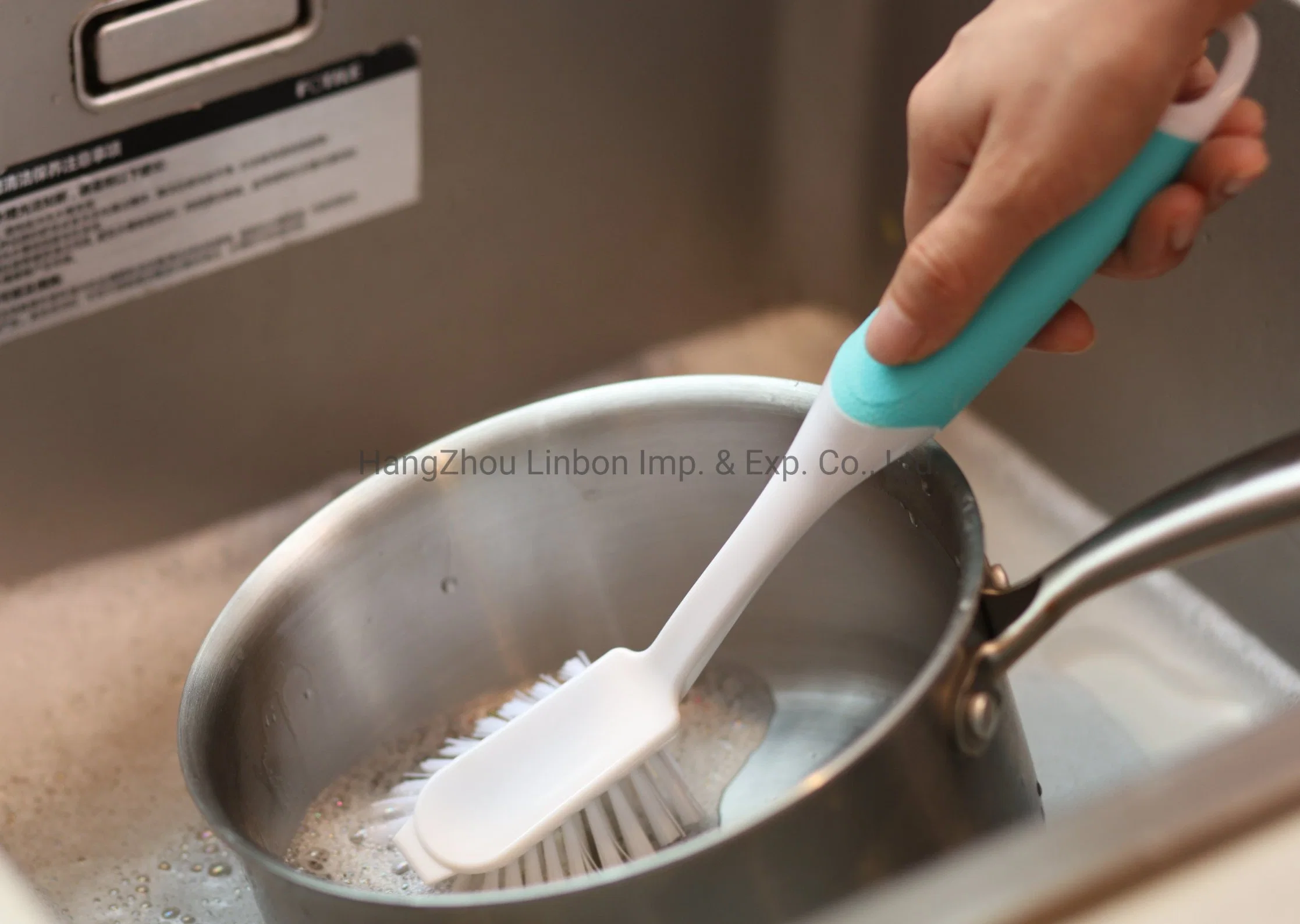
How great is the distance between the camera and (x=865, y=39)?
0.71 m

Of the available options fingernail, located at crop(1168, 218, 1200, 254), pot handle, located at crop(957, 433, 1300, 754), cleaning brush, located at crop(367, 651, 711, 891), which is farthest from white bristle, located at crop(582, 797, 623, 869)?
fingernail, located at crop(1168, 218, 1200, 254)

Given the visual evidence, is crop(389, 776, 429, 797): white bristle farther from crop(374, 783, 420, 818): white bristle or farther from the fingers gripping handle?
the fingers gripping handle

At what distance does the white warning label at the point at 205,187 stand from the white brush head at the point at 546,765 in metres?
0.27

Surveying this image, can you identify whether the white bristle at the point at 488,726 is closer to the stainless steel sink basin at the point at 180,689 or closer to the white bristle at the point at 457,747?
the white bristle at the point at 457,747

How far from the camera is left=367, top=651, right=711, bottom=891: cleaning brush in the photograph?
49 cm

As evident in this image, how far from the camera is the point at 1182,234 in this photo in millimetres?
419

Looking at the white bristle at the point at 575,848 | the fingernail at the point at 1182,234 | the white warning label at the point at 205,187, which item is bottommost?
the white bristle at the point at 575,848

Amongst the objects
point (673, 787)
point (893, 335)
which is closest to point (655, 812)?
point (673, 787)

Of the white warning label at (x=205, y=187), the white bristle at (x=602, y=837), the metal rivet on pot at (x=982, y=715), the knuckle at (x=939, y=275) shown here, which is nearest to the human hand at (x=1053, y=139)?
the knuckle at (x=939, y=275)

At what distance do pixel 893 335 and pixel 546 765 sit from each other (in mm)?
200

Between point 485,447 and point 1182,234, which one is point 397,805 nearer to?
point 485,447

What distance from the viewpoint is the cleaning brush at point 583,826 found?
49 cm

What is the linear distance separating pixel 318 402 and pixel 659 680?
291 millimetres

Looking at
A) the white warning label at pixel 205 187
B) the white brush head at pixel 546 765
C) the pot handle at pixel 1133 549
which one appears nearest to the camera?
the pot handle at pixel 1133 549
